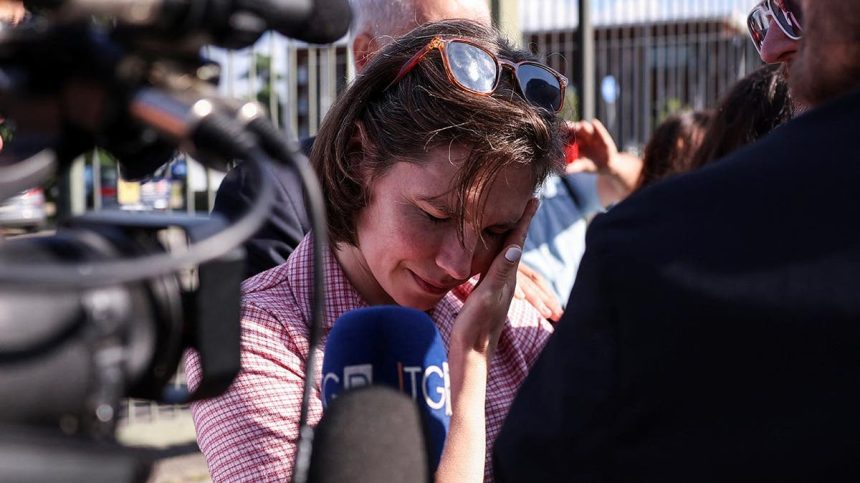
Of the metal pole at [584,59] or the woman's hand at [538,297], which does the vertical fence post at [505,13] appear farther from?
the woman's hand at [538,297]

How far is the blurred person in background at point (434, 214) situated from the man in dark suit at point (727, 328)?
581 millimetres

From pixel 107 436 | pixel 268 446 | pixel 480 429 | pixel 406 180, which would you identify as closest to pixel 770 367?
pixel 107 436

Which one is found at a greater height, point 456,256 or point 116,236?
point 116,236

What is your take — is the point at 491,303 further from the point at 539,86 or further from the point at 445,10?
the point at 445,10

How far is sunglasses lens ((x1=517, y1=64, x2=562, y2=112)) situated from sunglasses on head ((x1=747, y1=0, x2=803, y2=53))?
410 mm

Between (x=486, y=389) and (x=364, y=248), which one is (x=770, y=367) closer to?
(x=486, y=389)

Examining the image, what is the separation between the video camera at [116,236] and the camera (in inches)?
29.3

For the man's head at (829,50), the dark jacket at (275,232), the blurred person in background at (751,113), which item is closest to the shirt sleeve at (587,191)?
the blurred person in background at (751,113)

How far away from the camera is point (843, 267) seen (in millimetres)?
953

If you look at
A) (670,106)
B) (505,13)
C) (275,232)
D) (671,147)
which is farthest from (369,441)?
(670,106)

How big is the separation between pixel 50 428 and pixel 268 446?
0.76 m

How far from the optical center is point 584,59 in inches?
153

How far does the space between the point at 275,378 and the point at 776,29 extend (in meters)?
1.10

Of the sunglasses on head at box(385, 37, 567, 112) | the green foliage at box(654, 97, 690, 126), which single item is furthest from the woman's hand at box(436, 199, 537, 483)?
the green foliage at box(654, 97, 690, 126)
